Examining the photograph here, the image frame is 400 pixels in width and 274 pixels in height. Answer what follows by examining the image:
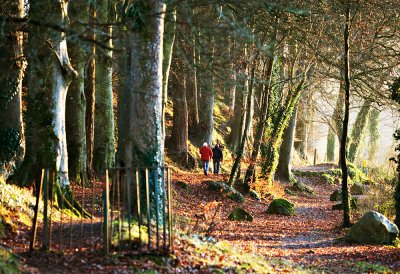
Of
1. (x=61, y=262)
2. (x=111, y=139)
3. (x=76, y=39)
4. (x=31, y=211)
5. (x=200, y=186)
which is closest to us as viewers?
(x=76, y=39)

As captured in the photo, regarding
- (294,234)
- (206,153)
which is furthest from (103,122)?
(206,153)

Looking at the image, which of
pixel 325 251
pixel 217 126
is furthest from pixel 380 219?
pixel 217 126

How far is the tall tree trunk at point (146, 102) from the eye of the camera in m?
9.59

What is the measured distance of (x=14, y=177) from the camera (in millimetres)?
11320

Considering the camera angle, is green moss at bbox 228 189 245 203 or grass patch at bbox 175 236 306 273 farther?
green moss at bbox 228 189 245 203

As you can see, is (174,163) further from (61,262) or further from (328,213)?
(61,262)

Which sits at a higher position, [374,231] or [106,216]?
[106,216]

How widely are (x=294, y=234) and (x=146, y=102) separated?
8597 mm

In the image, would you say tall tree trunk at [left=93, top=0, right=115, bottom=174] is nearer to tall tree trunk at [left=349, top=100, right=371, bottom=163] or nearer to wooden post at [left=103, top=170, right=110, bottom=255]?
wooden post at [left=103, top=170, right=110, bottom=255]

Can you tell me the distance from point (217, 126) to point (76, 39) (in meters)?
29.7

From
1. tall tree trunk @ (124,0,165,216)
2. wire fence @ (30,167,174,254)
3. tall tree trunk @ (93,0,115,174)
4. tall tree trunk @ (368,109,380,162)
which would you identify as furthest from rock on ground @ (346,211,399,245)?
tall tree trunk @ (368,109,380,162)

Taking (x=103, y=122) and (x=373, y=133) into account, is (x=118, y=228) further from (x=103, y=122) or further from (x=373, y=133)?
(x=373, y=133)

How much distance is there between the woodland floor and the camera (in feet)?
24.7

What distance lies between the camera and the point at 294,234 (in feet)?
53.4
